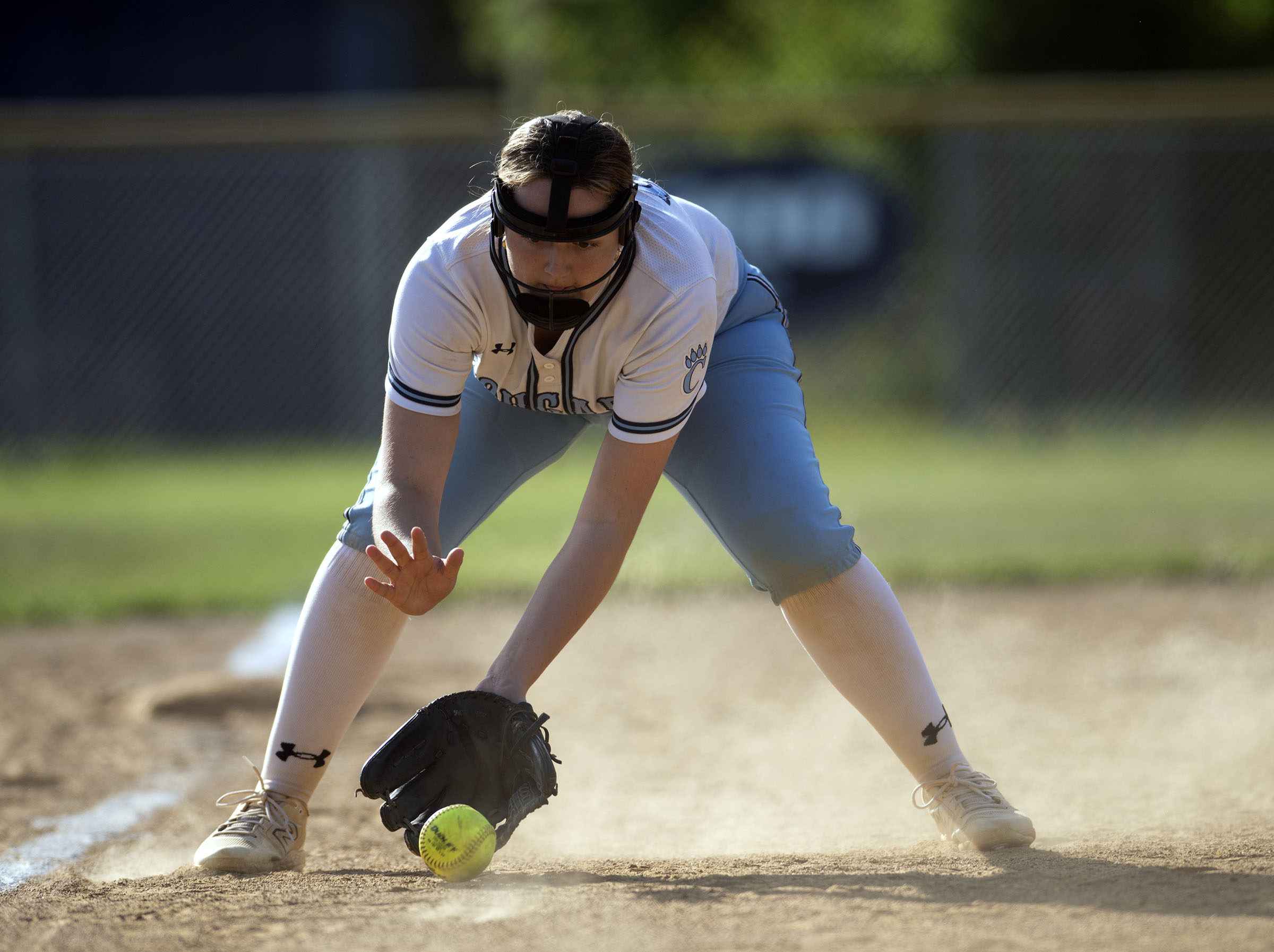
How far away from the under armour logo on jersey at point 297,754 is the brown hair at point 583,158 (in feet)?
4.03

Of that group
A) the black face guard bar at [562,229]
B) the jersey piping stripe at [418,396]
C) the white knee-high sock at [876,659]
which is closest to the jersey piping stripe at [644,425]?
the black face guard bar at [562,229]

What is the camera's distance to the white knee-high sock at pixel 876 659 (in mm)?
2641

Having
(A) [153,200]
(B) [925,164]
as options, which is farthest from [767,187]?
(A) [153,200]

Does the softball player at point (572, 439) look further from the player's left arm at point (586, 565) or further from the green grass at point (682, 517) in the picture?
the green grass at point (682, 517)

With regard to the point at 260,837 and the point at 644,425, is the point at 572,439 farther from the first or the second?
the point at 260,837

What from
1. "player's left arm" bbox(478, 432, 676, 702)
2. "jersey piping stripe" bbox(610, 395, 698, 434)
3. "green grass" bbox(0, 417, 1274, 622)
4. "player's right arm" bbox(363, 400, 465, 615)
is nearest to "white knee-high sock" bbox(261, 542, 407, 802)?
"player's right arm" bbox(363, 400, 465, 615)

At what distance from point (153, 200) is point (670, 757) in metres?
8.88

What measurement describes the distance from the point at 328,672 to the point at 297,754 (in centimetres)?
18

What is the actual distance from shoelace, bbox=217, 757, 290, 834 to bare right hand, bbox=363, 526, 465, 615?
0.64 m

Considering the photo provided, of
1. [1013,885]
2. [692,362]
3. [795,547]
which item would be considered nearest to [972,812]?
[1013,885]

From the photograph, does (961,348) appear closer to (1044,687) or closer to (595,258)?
(1044,687)

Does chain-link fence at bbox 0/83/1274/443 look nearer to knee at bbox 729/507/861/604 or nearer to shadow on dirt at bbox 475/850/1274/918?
knee at bbox 729/507/861/604

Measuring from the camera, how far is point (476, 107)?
27.7 ft

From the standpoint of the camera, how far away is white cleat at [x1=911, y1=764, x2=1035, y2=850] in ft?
8.50
